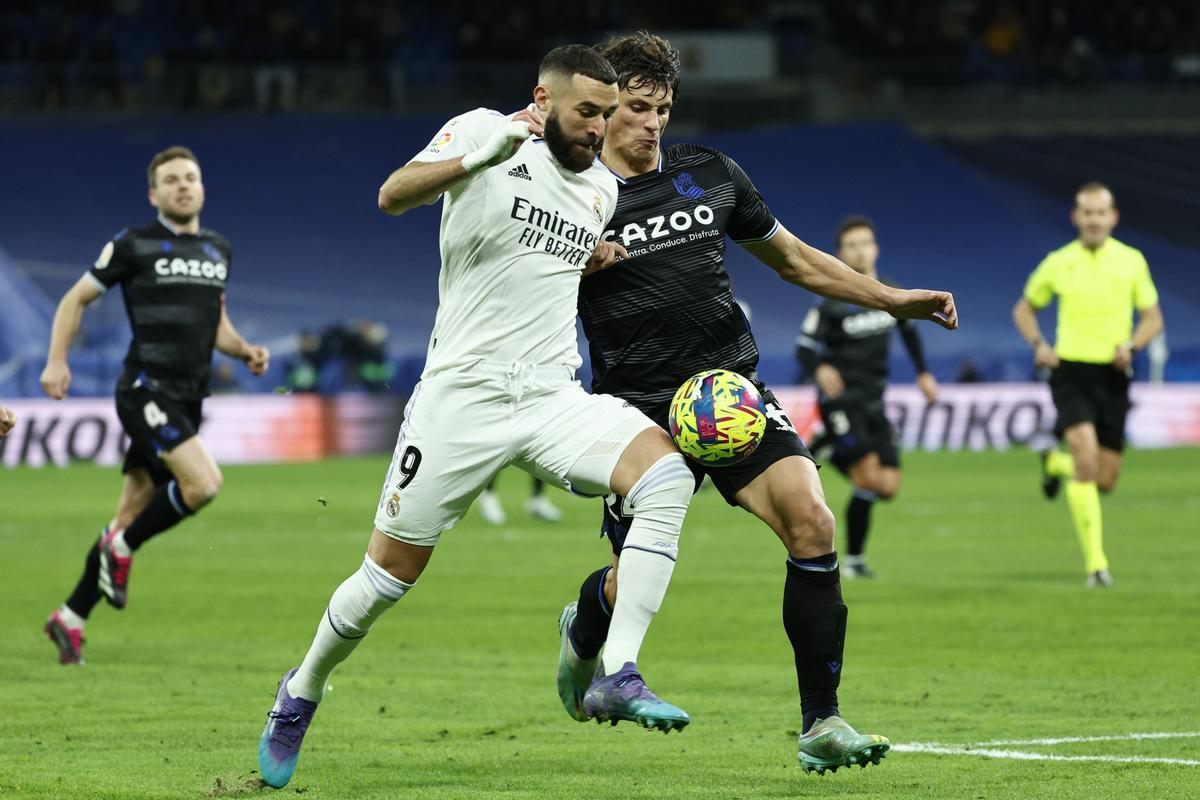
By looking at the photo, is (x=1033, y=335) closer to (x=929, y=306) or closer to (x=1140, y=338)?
(x=1140, y=338)

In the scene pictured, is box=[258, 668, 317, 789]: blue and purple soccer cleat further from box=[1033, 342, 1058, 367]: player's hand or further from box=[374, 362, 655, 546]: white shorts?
box=[1033, 342, 1058, 367]: player's hand

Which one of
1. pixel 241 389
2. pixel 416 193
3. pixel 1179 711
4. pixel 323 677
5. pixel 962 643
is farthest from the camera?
pixel 241 389

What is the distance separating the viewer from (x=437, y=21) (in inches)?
1542

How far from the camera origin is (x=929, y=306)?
21.9 ft

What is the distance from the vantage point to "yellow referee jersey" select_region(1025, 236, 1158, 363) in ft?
43.2

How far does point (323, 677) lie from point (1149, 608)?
6591mm

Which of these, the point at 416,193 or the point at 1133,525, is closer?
the point at 416,193

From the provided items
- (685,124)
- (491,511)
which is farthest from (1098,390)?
(685,124)

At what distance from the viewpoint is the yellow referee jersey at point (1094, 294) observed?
13.2 metres

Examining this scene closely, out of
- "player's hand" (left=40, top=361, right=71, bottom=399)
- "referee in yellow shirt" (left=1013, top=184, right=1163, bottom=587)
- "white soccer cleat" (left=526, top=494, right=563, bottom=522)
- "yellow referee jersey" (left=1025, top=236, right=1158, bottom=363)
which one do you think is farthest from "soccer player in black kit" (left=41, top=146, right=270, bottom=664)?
"white soccer cleat" (left=526, top=494, right=563, bottom=522)

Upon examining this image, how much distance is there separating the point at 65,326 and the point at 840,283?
4699mm

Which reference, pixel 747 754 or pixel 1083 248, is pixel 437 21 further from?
pixel 747 754

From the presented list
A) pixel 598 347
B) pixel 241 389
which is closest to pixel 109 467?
pixel 241 389

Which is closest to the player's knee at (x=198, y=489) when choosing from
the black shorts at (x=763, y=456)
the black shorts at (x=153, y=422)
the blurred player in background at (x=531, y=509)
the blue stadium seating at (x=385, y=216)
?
the black shorts at (x=153, y=422)
